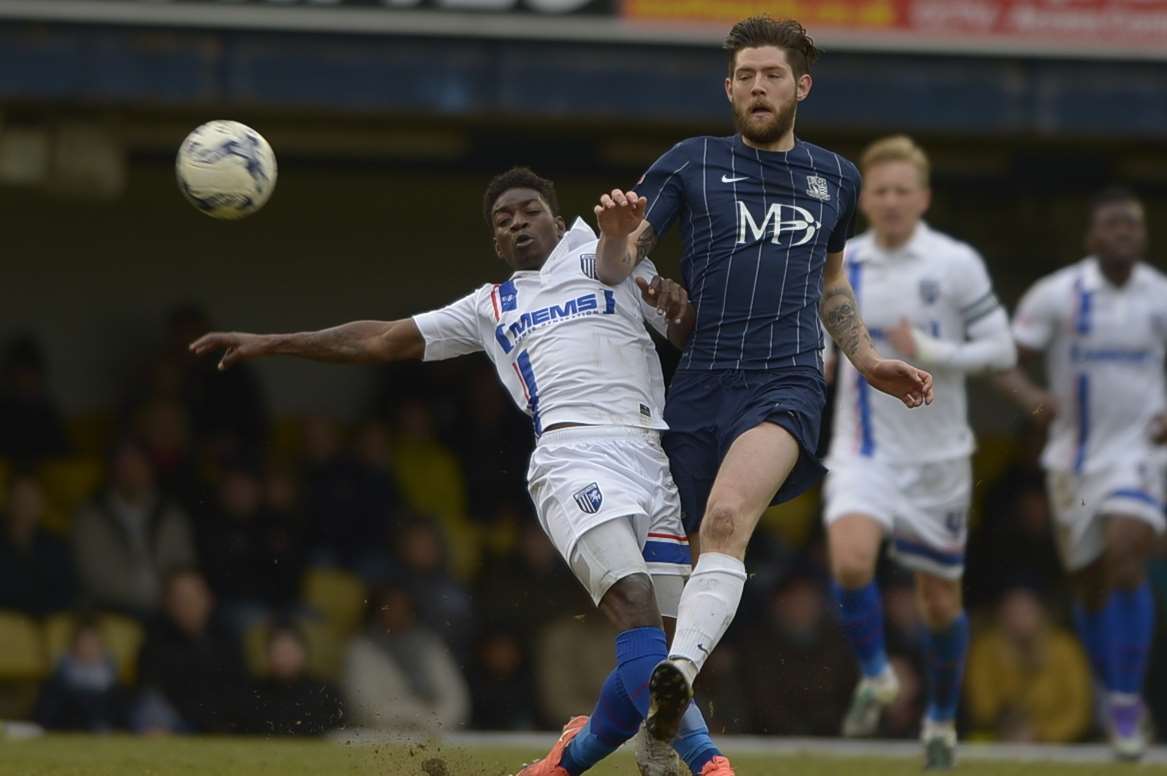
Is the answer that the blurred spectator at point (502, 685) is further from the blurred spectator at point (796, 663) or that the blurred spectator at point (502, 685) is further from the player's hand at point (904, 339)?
the player's hand at point (904, 339)

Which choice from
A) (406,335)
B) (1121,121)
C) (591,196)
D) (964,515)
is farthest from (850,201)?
(591,196)

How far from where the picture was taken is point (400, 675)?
457 inches

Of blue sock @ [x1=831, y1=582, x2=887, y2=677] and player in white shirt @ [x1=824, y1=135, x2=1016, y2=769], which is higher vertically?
player in white shirt @ [x1=824, y1=135, x2=1016, y2=769]

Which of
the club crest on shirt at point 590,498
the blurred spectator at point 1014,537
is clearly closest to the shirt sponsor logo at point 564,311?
the club crest on shirt at point 590,498

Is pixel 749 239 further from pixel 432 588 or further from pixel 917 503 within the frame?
pixel 432 588

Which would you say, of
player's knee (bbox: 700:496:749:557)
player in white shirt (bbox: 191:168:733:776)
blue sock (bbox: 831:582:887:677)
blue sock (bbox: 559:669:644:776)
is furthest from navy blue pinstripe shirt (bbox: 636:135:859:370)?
blue sock (bbox: 831:582:887:677)

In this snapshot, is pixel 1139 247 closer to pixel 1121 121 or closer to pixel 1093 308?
pixel 1093 308

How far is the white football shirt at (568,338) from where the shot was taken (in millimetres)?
6605

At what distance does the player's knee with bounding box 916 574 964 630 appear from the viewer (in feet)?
29.8

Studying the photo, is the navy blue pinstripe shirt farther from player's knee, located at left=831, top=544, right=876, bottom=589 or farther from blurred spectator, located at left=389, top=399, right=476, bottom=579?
blurred spectator, located at left=389, top=399, right=476, bottom=579

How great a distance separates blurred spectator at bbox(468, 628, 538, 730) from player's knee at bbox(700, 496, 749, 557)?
5.73m

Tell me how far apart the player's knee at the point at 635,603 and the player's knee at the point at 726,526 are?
23cm

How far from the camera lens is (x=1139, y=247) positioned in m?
10.3

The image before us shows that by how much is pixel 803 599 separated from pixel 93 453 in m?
4.54
